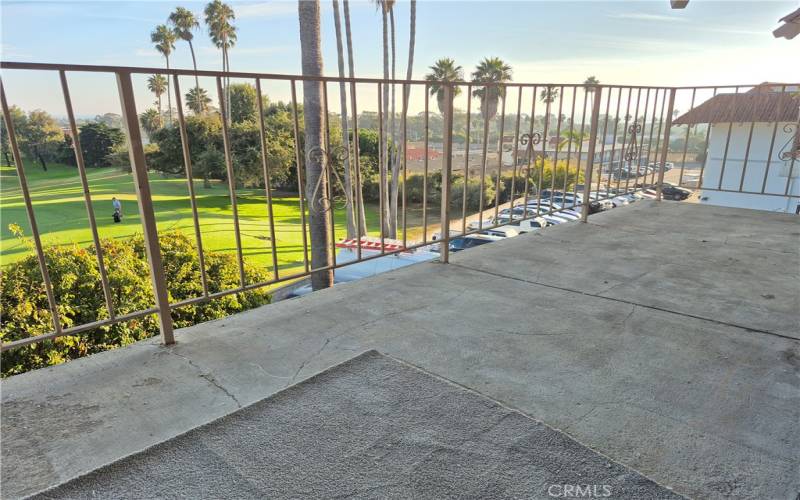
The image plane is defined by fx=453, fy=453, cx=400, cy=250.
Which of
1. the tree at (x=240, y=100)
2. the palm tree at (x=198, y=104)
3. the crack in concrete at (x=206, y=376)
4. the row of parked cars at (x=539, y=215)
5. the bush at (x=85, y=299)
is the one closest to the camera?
Answer: the crack in concrete at (x=206, y=376)

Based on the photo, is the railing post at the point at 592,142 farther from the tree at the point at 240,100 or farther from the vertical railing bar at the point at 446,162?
the tree at the point at 240,100

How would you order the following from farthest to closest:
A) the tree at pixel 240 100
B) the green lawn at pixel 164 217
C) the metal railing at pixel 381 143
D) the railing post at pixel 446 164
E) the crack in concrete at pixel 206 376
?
the tree at pixel 240 100
the green lawn at pixel 164 217
the railing post at pixel 446 164
the metal railing at pixel 381 143
the crack in concrete at pixel 206 376

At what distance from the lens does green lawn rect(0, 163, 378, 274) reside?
2177cm

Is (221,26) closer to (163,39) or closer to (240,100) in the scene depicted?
(240,100)

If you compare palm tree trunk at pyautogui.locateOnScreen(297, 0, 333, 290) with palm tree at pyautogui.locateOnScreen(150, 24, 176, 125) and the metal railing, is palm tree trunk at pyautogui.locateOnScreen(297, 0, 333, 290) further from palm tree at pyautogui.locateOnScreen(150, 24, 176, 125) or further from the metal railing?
palm tree at pyautogui.locateOnScreen(150, 24, 176, 125)

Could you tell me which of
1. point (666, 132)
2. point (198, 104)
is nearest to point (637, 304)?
point (666, 132)

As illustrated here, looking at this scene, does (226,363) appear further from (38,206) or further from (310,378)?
(38,206)

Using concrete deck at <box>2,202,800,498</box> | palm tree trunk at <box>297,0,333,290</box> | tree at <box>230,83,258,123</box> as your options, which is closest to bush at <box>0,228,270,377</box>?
concrete deck at <box>2,202,800,498</box>

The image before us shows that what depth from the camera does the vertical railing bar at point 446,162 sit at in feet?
10.8

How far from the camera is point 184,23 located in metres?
41.3

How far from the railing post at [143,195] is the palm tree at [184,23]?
154 feet

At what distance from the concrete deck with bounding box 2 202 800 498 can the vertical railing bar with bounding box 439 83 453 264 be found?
7.7 inches

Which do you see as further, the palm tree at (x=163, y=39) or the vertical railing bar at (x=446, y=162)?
the palm tree at (x=163, y=39)

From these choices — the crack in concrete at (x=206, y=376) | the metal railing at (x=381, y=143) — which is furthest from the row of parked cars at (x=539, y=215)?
the crack in concrete at (x=206, y=376)
